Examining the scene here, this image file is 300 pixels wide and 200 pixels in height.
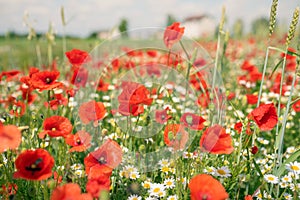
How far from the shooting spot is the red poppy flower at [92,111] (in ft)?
5.53

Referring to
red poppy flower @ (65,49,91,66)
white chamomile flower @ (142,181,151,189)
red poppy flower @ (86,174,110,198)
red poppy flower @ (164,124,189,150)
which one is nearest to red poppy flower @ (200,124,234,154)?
red poppy flower @ (164,124,189,150)

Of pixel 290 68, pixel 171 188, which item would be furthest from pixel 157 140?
pixel 290 68

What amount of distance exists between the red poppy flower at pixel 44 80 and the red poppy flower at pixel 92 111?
0.54ft

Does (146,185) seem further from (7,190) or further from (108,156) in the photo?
(7,190)

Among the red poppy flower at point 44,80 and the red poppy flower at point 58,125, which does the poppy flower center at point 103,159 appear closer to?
the red poppy flower at point 58,125

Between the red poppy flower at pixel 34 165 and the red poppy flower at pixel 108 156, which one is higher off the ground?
the red poppy flower at pixel 34 165

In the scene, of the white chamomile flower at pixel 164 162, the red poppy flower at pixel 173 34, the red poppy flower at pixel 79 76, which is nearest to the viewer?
the white chamomile flower at pixel 164 162

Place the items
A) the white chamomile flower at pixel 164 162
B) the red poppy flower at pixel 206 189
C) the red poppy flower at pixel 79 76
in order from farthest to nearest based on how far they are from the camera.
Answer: the red poppy flower at pixel 79 76
the white chamomile flower at pixel 164 162
the red poppy flower at pixel 206 189

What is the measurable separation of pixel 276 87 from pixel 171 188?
5.28ft

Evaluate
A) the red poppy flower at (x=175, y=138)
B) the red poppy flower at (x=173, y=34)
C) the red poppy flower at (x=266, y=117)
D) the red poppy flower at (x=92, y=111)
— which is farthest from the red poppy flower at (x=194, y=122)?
the red poppy flower at (x=173, y=34)

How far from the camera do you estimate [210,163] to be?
1.95 metres

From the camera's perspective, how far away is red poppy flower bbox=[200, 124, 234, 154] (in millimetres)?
1456

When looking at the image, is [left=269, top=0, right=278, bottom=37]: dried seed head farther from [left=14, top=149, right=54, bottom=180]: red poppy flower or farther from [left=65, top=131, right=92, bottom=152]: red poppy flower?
[left=14, top=149, right=54, bottom=180]: red poppy flower

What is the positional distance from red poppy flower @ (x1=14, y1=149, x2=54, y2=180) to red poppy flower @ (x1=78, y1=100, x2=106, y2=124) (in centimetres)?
49
